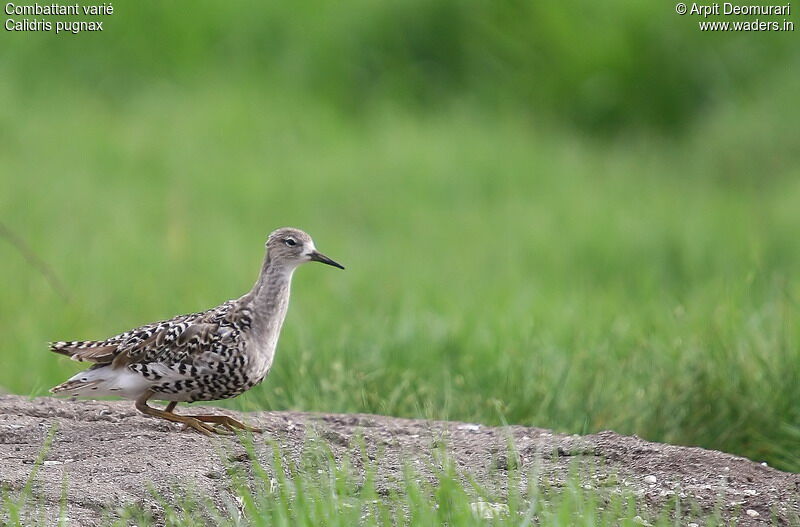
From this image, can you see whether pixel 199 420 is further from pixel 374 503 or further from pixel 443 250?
pixel 443 250

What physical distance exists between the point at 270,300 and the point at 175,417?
65 cm

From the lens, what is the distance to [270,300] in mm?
5586

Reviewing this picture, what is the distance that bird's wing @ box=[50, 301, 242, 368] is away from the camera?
17.6 ft

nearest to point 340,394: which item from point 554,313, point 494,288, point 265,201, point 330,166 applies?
point 554,313

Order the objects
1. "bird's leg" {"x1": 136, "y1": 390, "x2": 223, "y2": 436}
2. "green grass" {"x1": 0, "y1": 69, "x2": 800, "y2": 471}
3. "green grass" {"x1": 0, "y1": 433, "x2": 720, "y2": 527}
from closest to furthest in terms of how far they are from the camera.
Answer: "green grass" {"x1": 0, "y1": 433, "x2": 720, "y2": 527} < "bird's leg" {"x1": 136, "y1": 390, "x2": 223, "y2": 436} < "green grass" {"x1": 0, "y1": 69, "x2": 800, "y2": 471}

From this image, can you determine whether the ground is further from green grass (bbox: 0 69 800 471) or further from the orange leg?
green grass (bbox: 0 69 800 471)

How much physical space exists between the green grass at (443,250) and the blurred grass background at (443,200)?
0.09 feet

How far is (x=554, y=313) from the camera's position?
27.8 ft

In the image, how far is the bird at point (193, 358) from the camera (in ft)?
17.3

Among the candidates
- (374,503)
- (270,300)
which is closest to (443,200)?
(270,300)

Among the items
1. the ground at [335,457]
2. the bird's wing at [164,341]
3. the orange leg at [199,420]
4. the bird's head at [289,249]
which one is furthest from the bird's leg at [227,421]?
the bird's head at [289,249]

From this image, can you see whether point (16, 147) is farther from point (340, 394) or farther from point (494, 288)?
point (340, 394)

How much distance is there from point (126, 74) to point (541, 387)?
25.9ft

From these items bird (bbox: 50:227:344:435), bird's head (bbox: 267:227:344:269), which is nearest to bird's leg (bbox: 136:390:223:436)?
bird (bbox: 50:227:344:435)
